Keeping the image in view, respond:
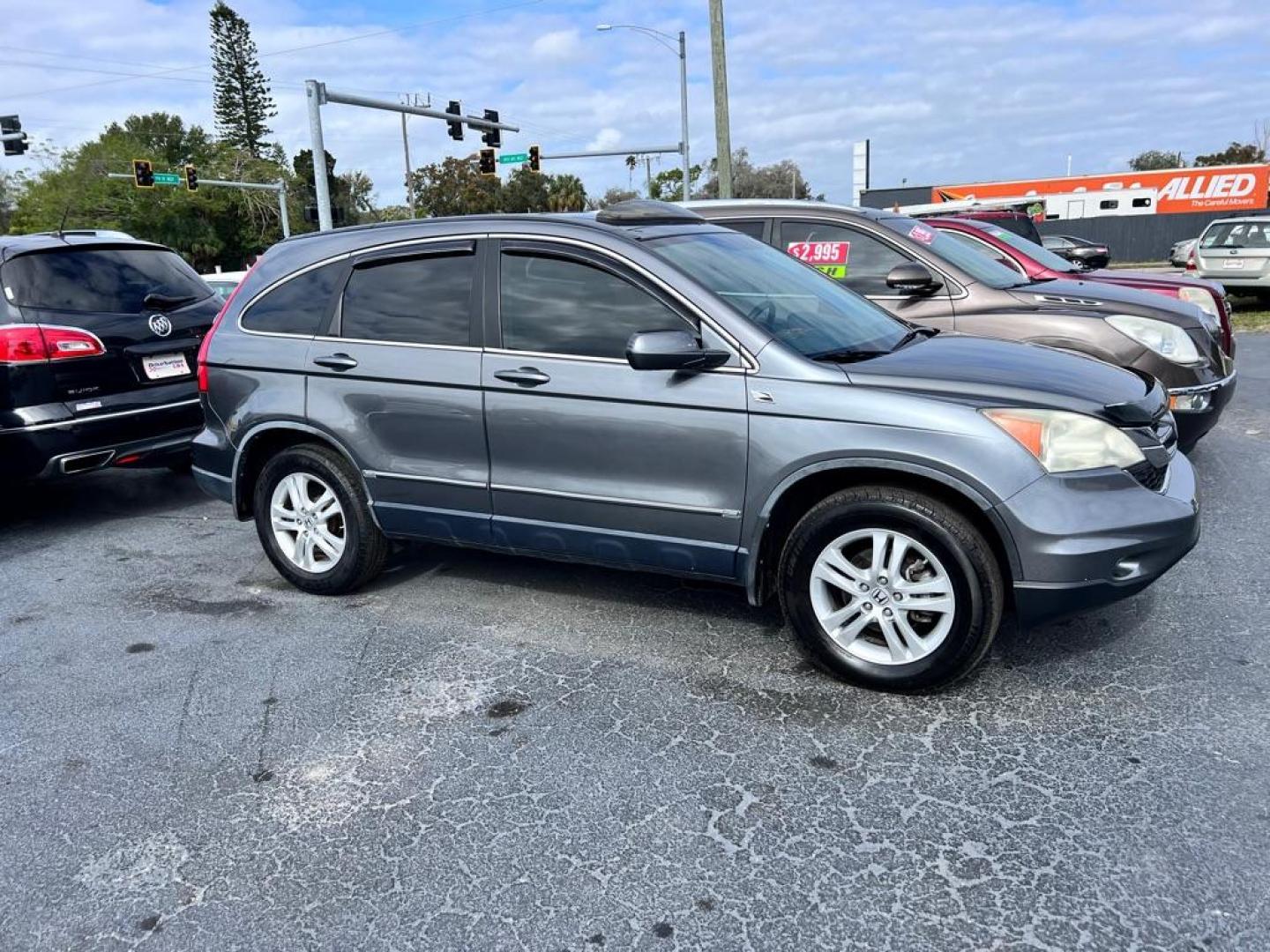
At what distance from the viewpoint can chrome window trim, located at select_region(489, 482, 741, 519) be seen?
12.2ft

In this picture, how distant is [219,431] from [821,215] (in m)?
3.95

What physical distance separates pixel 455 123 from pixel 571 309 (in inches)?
1017

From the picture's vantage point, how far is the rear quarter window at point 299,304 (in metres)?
4.63

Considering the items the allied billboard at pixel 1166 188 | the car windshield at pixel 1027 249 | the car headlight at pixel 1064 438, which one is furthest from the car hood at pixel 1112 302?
the allied billboard at pixel 1166 188

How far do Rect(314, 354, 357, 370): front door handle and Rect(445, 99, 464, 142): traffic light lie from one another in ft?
78.6

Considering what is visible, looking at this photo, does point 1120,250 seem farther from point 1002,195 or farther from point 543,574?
point 543,574

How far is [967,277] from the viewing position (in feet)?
20.4

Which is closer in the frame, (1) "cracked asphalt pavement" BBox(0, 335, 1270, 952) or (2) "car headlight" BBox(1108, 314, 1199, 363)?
(1) "cracked asphalt pavement" BBox(0, 335, 1270, 952)

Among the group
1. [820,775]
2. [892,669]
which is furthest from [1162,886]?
[892,669]

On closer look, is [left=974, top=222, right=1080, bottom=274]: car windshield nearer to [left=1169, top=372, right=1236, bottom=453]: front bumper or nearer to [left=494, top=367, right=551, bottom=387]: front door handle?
[left=1169, top=372, right=1236, bottom=453]: front bumper

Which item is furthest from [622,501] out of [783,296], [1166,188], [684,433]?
[1166,188]

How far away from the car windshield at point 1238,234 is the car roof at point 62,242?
50.4ft

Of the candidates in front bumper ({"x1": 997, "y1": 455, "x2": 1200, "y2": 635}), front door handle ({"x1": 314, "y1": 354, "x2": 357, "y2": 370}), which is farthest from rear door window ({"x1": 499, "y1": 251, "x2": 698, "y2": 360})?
front bumper ({"x1": 997, "y1": 455, "x2": 1200, "y2": 635})

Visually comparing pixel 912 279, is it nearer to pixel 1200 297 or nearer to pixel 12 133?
pixel 1200 297
